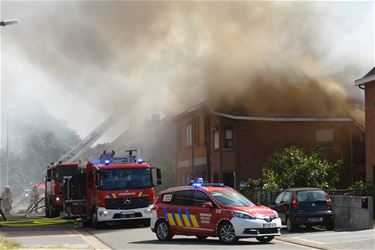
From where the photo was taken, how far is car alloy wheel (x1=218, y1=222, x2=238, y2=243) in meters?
15.0

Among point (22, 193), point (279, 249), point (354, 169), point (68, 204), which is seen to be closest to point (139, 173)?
point (68, 204)

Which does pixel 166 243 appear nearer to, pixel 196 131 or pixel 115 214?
pixel 115 214

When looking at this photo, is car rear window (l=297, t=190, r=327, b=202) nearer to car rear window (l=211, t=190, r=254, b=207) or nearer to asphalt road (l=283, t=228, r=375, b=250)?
asphalt road (l=283, t=228, r=375, b=250)

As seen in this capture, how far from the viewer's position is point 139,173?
22344 millimetres

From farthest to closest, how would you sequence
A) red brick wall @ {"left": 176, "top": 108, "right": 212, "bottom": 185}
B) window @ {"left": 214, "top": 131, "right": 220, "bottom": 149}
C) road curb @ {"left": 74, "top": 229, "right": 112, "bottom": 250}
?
red brick wall @ {"left": 176, "top": 108, "right": 212, "bottom": 185}
window @ {"left": 214, "top": 131, "right": 220, "bottom": 149}
road curb @ {"left": 74, "top": 229, "right": 112, "bottom": 250}

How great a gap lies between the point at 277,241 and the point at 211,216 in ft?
6.58

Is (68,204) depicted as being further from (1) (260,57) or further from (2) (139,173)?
(1) (260,57)

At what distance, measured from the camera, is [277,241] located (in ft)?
53.2

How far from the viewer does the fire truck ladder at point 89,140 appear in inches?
1521

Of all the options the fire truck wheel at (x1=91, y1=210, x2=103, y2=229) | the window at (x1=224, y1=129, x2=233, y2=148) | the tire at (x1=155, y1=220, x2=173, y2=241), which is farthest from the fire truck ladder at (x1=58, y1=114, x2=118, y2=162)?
the tire at (x1=155, y1=220, x2=173, y2=241)

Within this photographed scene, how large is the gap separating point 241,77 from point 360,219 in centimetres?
1542

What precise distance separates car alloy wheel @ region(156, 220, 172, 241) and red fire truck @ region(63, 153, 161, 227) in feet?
16.9

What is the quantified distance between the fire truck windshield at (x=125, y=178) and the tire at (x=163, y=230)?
17.9 feet

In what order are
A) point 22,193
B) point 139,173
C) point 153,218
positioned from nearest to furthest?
point 153,218, point 139,173, point 22,193
